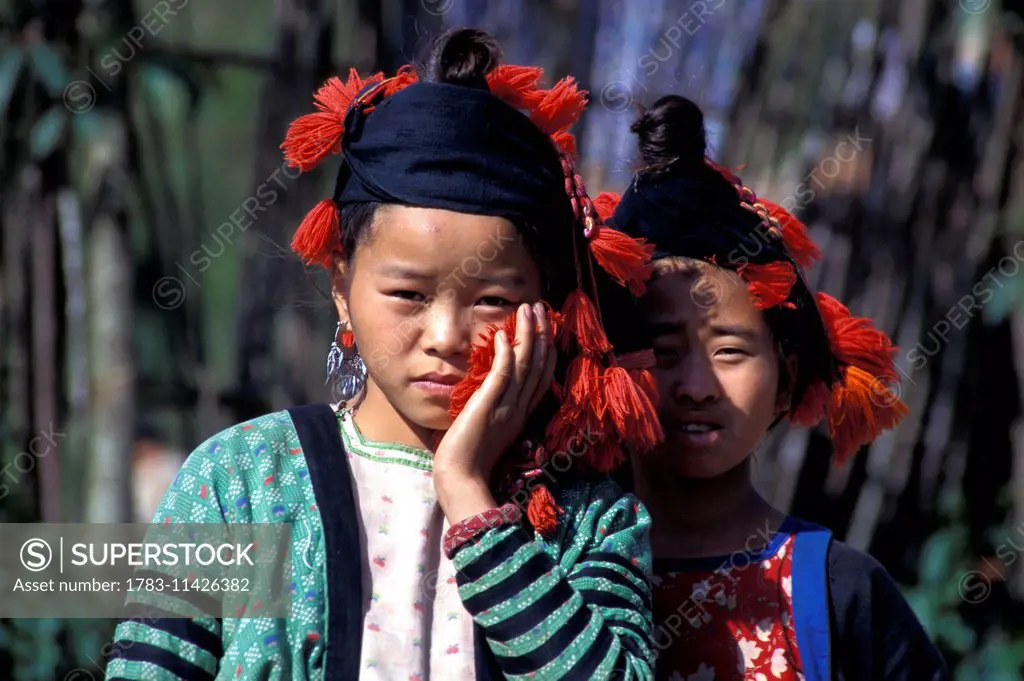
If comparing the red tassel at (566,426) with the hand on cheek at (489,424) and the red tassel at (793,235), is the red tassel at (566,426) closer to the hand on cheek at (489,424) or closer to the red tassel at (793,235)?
the hand on cheek at (489,424)

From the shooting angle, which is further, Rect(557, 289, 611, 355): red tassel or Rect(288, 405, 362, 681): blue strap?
Rect(557, 289, 611, 355): red tassel

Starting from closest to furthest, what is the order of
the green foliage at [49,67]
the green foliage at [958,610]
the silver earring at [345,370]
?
the silver earring at [345,370]
the green foliage at [49,67]
the green foliage at [958,610]

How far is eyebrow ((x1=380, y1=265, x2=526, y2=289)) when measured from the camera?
1.93 metres

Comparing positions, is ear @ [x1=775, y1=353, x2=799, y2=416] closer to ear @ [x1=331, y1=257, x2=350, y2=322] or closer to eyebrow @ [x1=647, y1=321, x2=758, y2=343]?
eyebrow @ [x1=647, y1=321, x2=758, y2=343]

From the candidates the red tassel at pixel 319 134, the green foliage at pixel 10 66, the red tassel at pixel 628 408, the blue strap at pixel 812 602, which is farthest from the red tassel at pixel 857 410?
the green foliage at pixel 10 66

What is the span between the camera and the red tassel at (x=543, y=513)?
1969 mm

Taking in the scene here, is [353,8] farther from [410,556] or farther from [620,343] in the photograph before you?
[410,556]

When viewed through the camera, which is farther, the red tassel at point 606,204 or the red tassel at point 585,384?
the red tassel at point 606,204

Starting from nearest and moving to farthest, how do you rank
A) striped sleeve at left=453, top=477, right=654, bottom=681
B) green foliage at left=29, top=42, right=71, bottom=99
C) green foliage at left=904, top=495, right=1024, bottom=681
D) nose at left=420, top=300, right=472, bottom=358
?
striped sleeve at left=453, top=477, right=654, bottom=681, nose at left=420, top=300, right=472, bottom=358, green foliage at left=29, top=42, right=71, bottom=99, green foliage at left=904, top=495, right=1024, bottom=681

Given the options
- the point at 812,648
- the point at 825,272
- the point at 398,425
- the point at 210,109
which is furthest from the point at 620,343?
the point at 210,109

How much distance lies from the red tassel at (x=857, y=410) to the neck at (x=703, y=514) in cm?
23

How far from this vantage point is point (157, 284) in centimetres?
436

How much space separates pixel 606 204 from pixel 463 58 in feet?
1.92

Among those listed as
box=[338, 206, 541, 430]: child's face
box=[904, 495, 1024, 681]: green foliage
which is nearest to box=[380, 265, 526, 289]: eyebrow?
box=[338, 206, 541, 430]: child's face
